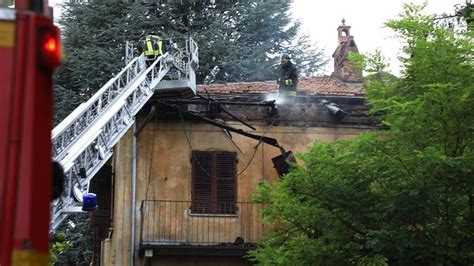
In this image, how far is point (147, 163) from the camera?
19.2 m

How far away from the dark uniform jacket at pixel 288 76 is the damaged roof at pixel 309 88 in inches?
14.5

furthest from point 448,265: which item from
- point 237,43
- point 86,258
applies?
point 237,43

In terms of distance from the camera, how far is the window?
19.2 m

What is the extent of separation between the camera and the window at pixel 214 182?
62.8 feet

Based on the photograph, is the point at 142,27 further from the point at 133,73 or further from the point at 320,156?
the point at 320,156

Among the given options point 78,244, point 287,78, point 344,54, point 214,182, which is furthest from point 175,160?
point 78,244

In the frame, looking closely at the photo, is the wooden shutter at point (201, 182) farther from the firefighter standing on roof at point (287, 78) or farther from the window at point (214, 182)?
the firefighter standing on roof at point (287, 78)

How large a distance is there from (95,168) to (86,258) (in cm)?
1758

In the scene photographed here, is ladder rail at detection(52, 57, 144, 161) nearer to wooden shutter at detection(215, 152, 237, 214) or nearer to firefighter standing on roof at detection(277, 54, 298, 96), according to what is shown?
wooden shutter at detection(215, 152, 237, 214)

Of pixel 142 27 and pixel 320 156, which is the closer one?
pixel 320 156

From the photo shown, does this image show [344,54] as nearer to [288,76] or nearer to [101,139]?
[288,76]

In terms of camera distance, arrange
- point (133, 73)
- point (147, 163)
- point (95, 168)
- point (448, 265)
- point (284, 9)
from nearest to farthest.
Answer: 1. point (448, 265)
2. point (95, 168)
3. point (133, 73)
4. point (147, 163)
5. point (284, 9)

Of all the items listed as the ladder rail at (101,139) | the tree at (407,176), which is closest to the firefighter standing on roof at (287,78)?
the ladder rail at (101,139)

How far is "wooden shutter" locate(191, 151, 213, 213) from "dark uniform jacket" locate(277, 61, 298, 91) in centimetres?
287
